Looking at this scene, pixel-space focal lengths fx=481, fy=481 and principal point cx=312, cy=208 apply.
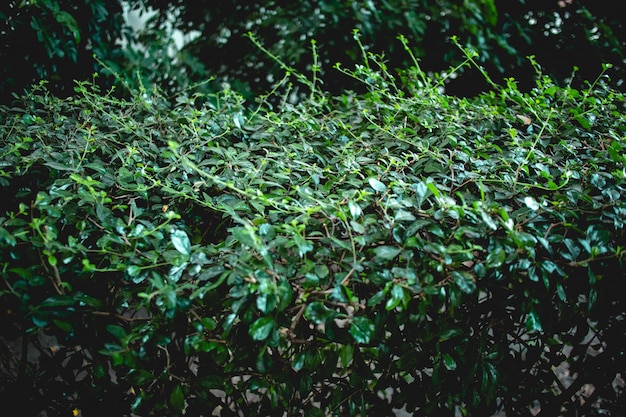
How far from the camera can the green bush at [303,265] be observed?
1.26 m

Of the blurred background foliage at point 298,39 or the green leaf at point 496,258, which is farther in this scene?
the blurred background foliage at point 298,39

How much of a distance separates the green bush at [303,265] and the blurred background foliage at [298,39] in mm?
1813

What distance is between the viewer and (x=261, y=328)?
3.88 feet

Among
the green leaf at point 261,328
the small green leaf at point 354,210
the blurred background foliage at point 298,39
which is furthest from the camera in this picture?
the blurred background foliage at point 298,39

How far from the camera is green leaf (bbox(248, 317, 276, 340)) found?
1.17 metres

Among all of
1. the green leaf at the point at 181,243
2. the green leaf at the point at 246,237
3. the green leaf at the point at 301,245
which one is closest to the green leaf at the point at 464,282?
the green leaf at the point at 301,245

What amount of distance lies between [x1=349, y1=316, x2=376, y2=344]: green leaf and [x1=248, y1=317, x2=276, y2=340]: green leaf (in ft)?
0.67

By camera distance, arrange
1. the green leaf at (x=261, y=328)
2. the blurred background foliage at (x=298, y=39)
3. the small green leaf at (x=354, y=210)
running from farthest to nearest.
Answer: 1. the blurred background foliage at (x=298, y=39)
2. the small green leaf at (x=354, y=210)
3. the green leaf at (x=261, y=328)

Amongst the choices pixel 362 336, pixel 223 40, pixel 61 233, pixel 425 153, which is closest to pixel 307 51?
pixel 223 40

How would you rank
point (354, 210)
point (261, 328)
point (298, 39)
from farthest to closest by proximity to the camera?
point (298, 39)
point (354, 210)
point (261, 328)

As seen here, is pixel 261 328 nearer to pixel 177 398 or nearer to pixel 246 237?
pixel 246 237

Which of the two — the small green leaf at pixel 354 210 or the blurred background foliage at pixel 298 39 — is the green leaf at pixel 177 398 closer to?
the small green leaf at pixel 354 210

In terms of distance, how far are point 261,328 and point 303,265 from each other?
0.20 m

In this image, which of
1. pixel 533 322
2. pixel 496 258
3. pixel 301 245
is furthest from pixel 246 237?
pixel 533 322
